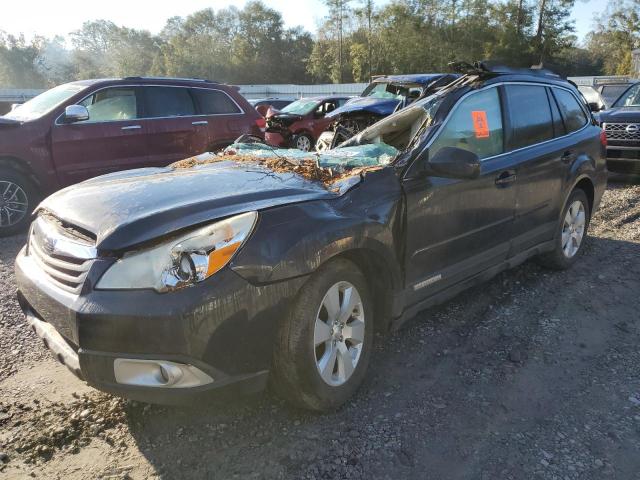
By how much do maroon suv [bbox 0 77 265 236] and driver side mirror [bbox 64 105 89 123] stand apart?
0.01 meters

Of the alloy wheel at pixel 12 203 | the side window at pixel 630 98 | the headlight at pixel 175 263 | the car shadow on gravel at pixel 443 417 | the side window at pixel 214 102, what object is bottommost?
the car shadow on gravel at pixel 443 417

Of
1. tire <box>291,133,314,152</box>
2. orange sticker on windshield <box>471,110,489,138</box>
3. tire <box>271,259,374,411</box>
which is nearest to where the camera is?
tire <box>271,259,374,411</box>

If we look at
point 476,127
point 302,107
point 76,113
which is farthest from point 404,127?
point 302,107

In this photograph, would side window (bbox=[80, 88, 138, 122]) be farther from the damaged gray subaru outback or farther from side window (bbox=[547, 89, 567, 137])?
side window (bbox=[547, 89, 567, 137])

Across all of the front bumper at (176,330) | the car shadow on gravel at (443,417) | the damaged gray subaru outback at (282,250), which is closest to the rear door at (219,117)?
the damaged gray subaru outback at (282,250)

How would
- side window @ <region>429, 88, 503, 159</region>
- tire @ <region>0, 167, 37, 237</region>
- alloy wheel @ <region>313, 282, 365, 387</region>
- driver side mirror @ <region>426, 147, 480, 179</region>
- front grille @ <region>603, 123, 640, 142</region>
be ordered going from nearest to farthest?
alloy wheel @ <region>313, 282, 365, 387</region>
driver side mirror @ <region>426, 147, 480, 179</region>
side window @ <region>429, 88, 503, 159</region>
tire @ <region>0, 167, 37, 237</region>
front grille @ <region>603, 123, 640, 142</region>

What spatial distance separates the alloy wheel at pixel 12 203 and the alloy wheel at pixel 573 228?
5.83m

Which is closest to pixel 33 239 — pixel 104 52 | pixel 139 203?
pixel 139 203

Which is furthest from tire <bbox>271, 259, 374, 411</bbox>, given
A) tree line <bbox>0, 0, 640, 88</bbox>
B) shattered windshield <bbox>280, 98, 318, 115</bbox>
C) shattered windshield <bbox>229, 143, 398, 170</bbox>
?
tree line <bbox>0, 0, 640, 88</bbox>

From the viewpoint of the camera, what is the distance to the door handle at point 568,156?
14.7 feet

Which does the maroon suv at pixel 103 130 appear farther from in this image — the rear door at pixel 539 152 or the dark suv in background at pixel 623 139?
the dark suv in background at pixel 623 139

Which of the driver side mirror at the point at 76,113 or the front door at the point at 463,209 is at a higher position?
the driver side mirror at the point at 76,113

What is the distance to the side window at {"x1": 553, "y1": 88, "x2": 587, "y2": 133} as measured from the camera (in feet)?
15.3

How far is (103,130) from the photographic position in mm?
6625
